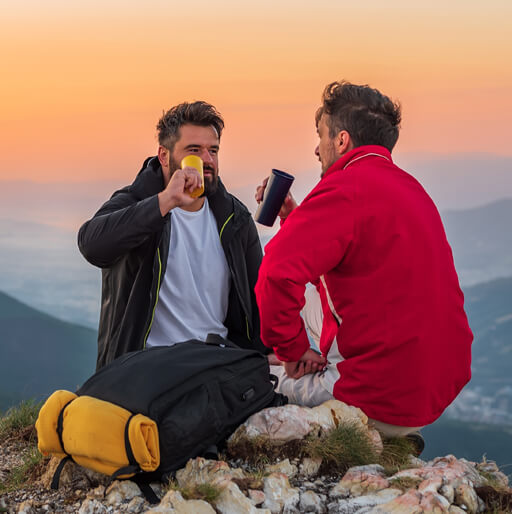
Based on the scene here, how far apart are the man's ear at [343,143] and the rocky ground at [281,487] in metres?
1.52

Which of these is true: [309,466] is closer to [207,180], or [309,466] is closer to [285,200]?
[285,200]

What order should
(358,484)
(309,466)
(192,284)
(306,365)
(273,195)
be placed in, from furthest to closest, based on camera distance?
(192,284) < (273,195) < (306,365) < (309,466) < (358,484)

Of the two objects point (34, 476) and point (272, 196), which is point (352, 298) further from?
point (34, 476)

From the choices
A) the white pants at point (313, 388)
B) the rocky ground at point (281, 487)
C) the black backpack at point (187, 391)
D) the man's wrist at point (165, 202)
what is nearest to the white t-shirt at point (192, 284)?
the man's wrist at point (165, 202)

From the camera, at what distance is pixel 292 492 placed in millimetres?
3918

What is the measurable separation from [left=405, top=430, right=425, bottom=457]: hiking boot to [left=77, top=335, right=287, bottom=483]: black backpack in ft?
3.27

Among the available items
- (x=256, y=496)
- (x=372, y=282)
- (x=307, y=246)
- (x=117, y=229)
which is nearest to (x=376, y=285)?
(x=372, y=282)

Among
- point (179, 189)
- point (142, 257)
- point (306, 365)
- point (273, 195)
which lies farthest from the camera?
point (142, 257)

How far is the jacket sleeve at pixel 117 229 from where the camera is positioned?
200 inches

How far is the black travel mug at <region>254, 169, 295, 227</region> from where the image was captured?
5.34m

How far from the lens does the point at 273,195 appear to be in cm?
536

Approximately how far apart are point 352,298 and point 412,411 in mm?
759

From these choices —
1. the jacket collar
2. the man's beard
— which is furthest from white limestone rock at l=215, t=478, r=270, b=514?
the man's beard

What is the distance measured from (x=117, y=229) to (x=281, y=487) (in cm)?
214
